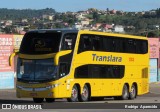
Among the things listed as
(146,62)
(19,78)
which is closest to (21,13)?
(146,62)

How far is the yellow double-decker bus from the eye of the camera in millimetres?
27969

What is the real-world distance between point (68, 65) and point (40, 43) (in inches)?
71.4

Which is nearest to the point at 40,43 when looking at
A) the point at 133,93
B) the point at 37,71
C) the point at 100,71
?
the point at 37,71

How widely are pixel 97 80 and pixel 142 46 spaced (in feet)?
22.8

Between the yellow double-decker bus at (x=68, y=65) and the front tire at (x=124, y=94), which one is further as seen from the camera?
the front tire at (x=124, y=94)

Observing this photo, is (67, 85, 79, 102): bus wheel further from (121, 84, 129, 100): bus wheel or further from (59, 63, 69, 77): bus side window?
(121, 84, 129, 100): bus wheel

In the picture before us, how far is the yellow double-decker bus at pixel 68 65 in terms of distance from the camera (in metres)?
28.0

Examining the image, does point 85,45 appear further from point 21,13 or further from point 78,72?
point 21,13

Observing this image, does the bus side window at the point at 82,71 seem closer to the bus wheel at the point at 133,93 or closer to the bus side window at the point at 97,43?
the bus side window at the point at 97,43

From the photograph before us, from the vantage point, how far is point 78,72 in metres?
29.4

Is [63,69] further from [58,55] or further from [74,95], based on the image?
[74,95]

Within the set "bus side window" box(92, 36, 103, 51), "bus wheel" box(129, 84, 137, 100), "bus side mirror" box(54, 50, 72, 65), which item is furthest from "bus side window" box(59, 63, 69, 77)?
"bus wheel" box(129, 84, 137, 100)

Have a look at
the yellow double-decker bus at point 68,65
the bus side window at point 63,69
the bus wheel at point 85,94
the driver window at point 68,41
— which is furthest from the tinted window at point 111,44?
the bus wheel at point 85,94

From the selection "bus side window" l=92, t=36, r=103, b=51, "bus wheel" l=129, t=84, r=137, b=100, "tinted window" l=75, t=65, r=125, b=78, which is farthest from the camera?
"bus wheel" l=129, t=84, r=137, b=100
